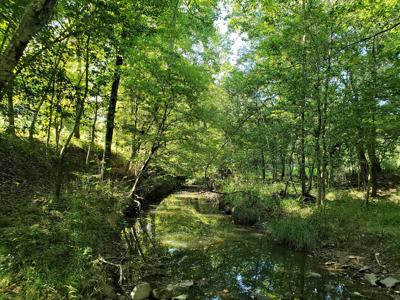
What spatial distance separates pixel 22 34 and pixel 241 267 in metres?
7.44

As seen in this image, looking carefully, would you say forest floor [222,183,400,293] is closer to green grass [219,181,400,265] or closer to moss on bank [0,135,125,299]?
green grass [219,181,400,265]

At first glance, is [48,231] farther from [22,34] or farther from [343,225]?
[343,225]

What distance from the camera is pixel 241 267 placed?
8031mm

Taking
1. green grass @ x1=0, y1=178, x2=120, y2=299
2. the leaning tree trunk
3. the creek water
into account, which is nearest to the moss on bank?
green grass @ x1=0, y1=178, x2=120, y2=299

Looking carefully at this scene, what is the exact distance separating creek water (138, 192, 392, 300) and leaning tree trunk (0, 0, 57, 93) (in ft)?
17.2

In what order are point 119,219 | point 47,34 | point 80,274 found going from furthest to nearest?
point 119,219, point 47,34, point 80,274

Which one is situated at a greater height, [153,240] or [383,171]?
[383,171]

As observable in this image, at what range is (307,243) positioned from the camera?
31.0 ft

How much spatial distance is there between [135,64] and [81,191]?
16.1 feet

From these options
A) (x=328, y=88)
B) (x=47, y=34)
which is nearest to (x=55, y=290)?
(x=47, y=34)

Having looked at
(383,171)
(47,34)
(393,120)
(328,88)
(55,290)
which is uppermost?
(328,88)

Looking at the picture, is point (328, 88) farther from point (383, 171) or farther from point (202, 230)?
point (383, 171)

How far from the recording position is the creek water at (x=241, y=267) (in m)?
6.48

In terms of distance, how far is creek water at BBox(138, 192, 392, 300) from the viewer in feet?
21.3
